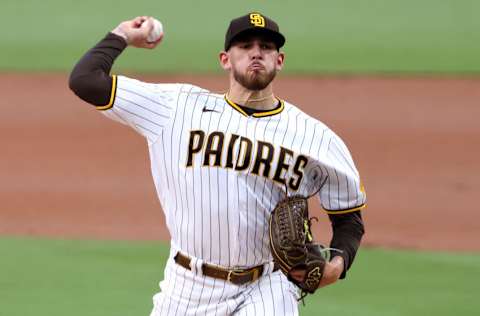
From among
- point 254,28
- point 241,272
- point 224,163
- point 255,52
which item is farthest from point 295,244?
point 254,28

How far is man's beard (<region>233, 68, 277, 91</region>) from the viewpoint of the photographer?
445cm

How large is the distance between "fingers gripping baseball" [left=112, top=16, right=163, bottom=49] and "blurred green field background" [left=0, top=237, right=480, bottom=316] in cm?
291

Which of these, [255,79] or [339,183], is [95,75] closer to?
[255,79]

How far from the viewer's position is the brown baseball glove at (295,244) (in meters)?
4.26

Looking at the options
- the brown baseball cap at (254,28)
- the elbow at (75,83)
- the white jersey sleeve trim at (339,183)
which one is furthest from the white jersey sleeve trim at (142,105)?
the white jersey sleeve trim at (339,183)

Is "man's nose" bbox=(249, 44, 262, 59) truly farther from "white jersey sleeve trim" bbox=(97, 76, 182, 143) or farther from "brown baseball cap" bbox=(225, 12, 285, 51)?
"white jersey sleeve trim" bbox=(97, 76, 182, 143)

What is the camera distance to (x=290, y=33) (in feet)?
50.4

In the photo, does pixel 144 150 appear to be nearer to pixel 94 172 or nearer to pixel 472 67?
pixel 94 172

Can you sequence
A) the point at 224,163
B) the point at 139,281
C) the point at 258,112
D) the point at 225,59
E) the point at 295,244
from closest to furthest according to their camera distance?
the point at 295,244
the point at 224,163
the point at 258,112
the point at 225,59
the point at 139,281

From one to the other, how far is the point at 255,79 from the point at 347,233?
0.83m

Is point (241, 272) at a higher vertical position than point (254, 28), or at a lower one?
lower

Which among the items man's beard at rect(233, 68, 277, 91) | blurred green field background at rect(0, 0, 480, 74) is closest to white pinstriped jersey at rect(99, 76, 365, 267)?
man's beard at rect(233, 68, 277, 91)

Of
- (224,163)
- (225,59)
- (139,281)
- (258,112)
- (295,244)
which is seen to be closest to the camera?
(295,244)

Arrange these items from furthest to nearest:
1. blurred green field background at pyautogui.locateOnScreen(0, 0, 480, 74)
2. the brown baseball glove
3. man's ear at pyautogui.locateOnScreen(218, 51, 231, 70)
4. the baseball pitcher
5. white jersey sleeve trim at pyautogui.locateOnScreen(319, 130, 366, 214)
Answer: blurred green field background at pyautogui.locateOnScreen(0, 0, 480, 74)
man's ear at pyautogui.locateOnScreen(218, 51, 231, 70)
white jersey sleeve trim at pyautogui.locateOnScreen(319, 130, 366, 214)
the baseball pitcher
the brown baseball glove
